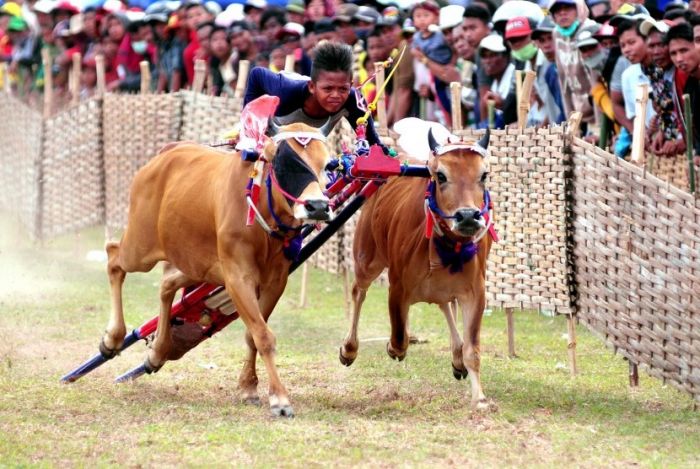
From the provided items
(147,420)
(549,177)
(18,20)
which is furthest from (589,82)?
(18,20)

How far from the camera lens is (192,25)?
1864cm

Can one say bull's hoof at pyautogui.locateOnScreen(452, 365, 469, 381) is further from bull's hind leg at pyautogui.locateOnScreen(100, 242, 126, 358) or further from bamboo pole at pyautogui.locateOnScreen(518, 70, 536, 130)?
bull's hind leg at pyautogui.locateOnScreen(100, 242, 126, 358)

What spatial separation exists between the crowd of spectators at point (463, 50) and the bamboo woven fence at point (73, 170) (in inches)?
58.7

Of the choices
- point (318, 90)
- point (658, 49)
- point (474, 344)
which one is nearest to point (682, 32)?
point (658, 49)

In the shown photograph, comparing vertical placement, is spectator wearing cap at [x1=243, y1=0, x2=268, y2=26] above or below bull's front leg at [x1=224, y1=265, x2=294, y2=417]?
below

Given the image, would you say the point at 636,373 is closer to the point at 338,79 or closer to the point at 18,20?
the point at 338,79

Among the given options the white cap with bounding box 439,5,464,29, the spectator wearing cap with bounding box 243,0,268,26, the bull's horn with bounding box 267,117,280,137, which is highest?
the bull's horn with bounding box 267,117,280,137

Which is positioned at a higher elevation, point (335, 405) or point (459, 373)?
point (335, 405)

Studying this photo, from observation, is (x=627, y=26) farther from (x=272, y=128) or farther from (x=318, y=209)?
(x=318, y=209)

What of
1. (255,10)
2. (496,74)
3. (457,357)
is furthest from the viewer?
(255,10)

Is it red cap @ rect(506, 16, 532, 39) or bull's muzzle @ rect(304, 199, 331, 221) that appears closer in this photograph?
bull's muzzle @ rect(304, 199, 331, 221)

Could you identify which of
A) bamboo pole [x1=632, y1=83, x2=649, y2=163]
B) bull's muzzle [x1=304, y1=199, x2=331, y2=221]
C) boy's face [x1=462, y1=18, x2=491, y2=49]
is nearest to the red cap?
boy's face [x1=462, y1=18, x2=491, y2=49]

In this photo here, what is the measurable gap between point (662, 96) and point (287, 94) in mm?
3799

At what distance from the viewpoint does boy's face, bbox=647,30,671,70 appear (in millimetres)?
11134
